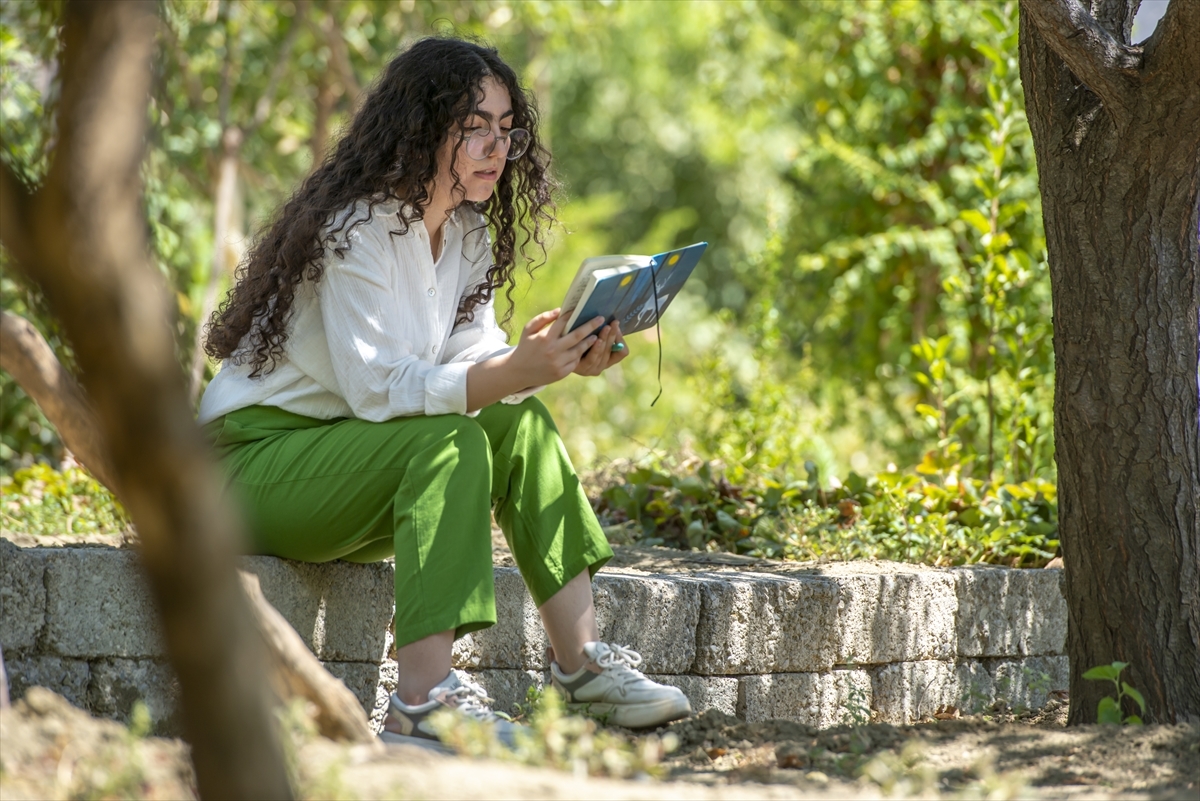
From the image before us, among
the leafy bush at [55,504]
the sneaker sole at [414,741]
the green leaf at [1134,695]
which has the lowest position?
the sneaker sole at [414,741]

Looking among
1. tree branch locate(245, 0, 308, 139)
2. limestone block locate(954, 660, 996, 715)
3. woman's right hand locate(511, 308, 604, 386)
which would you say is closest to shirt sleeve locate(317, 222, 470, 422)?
woman's right hand locate(511, 308, 604, 386)

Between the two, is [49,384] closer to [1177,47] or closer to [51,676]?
[51,676]

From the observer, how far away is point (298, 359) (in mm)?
2592

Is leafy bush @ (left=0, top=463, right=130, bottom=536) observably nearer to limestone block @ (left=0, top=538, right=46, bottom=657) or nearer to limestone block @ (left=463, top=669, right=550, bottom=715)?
limestone block @ (left=0, top=538, right=46, bottom=657)

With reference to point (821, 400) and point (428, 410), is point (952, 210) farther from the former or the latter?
point (428, 410)

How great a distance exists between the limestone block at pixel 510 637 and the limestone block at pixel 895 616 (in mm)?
837

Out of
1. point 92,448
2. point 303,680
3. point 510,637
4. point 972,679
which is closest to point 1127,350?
point 972,679

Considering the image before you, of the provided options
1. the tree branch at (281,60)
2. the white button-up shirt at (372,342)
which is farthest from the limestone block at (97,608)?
the tree branch at (281,60)

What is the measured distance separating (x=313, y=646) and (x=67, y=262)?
5.15ft

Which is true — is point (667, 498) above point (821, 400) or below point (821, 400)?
below

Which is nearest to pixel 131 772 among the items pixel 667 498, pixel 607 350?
pixel 607 350

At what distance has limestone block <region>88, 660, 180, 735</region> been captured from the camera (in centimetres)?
253

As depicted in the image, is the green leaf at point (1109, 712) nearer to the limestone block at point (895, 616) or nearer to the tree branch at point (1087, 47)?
the limestone block at point (895, 616)

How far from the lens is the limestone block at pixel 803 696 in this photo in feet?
10.4
